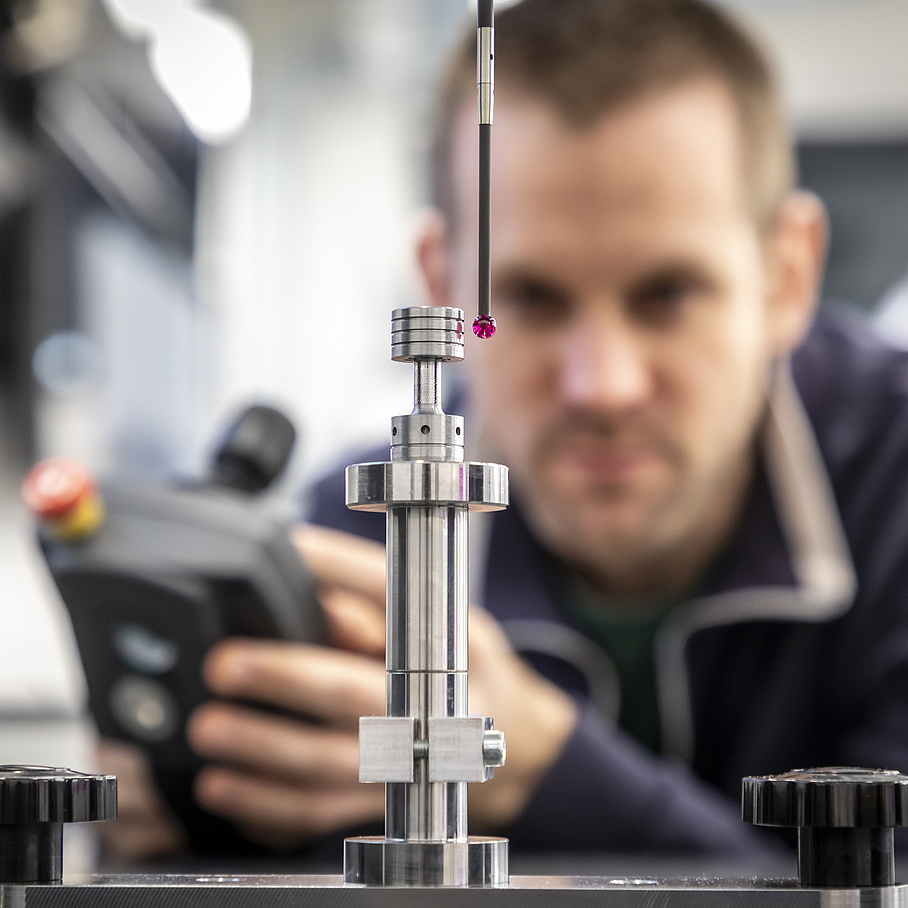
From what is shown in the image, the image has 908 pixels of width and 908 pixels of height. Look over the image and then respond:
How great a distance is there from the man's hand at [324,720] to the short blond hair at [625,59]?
57 cm

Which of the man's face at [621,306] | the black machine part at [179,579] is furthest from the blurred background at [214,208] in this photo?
the black machine part at [179,579]

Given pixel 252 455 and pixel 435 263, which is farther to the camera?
pixel 435 263

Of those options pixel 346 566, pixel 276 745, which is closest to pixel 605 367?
pixel 346 566

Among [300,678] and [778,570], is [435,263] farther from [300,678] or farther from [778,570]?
[300,678]

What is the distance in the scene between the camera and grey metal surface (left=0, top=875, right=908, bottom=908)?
0.30 m

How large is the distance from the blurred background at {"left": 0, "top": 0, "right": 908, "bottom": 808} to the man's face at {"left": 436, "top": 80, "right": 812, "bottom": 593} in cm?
41

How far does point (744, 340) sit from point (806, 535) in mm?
227

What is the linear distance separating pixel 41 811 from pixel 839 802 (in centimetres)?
23

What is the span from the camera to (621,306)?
1171 mm

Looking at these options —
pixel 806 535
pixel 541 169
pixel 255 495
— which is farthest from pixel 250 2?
pixel 255 495

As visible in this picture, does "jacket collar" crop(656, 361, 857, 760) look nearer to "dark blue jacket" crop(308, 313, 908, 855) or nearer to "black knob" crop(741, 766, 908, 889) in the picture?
"dark blue jacket" crop(308, 313, 908, 855)

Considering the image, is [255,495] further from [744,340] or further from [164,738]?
[744,340]

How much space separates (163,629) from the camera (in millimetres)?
677

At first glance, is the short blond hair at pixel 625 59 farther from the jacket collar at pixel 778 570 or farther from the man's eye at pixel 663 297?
the jacket collar at pixel 778 570
